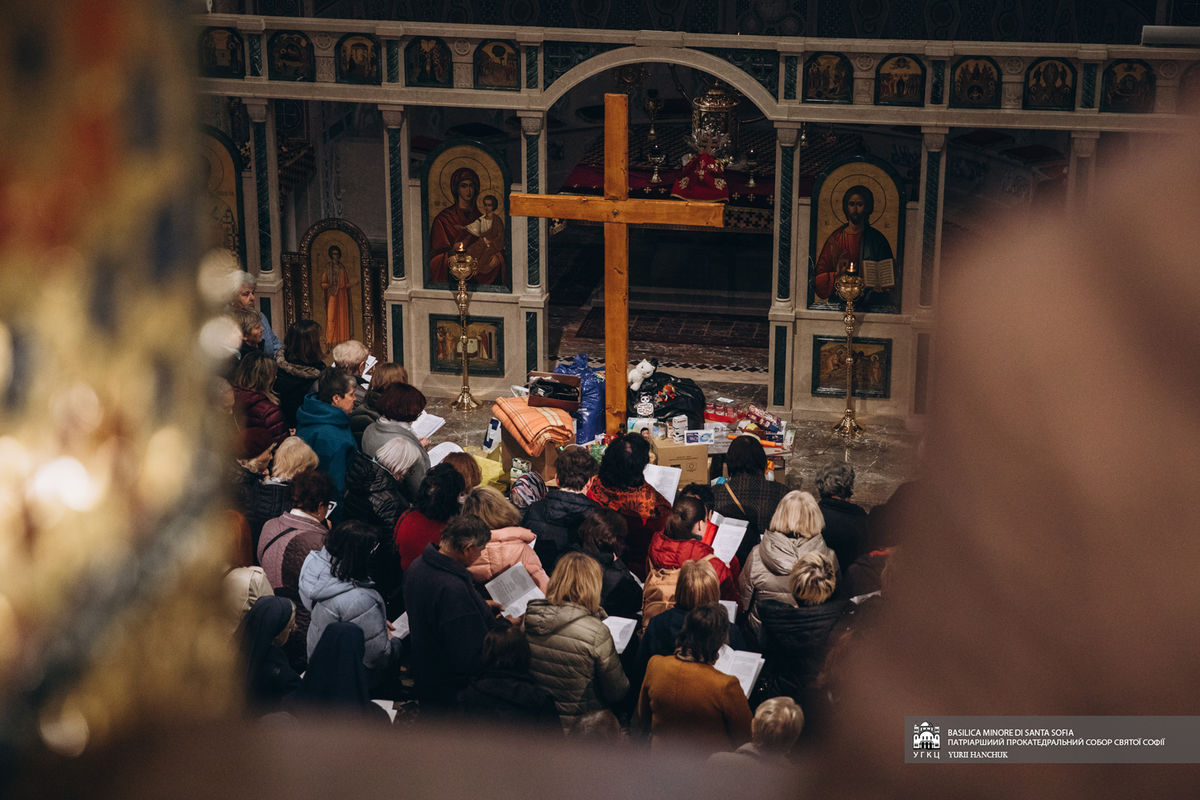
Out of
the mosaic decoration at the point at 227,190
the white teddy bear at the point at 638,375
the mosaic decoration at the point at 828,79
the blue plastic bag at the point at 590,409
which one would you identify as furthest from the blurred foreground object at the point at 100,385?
the mosaic decoration at the point at 227,190

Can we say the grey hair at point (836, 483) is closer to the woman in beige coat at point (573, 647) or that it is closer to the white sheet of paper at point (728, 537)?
the white sheet of paper at point (728, 537)

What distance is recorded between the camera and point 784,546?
20.8 feet

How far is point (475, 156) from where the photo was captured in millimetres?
12070

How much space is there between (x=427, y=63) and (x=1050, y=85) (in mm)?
5360

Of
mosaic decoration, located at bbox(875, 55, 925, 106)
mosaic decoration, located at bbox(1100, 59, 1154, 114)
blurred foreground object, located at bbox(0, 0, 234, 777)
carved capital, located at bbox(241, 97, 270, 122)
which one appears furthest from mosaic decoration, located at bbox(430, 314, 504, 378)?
blurred foreground object, located at bbox(0, 0, 234, 777)

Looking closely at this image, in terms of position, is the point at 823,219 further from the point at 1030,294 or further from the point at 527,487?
the point at 1030,294

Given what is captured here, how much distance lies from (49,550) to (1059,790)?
510 mm

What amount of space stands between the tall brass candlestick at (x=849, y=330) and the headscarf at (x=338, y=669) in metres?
7.38

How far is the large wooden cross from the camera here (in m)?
8.98

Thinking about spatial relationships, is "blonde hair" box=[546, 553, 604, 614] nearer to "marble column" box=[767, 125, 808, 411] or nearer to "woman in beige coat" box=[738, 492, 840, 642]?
"woman in beige coat" box=[738, 492, 840, 642]

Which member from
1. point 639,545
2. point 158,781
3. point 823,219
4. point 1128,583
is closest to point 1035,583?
point 1128,583

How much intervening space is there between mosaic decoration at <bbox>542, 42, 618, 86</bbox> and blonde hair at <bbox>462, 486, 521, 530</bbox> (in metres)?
6.12

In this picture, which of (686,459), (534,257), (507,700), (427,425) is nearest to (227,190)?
(534,257)

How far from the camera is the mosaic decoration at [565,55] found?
11.7 meters
